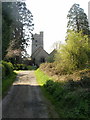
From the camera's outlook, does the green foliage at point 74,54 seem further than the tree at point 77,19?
No

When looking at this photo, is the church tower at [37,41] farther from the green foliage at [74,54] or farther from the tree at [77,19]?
the green foliage at [74,54]

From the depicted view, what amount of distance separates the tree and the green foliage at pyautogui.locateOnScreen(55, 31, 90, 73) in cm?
2727

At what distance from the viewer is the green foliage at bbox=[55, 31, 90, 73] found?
22531 millimetres

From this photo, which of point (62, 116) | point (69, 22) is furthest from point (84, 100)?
point (69, 22)

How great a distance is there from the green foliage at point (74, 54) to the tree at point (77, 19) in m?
27.3

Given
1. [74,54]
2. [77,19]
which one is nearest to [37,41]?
[77,19]

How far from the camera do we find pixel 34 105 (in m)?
10.8

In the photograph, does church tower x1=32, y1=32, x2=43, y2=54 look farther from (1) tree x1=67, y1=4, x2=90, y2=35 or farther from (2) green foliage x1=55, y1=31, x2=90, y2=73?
(2) green foliage x1=55, y1=31, x2=90, y2=73

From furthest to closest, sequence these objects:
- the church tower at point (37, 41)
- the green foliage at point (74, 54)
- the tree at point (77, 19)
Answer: the church tower at point (37, 41), the tree at point (77, 19), the green foliage at point (74, 54)

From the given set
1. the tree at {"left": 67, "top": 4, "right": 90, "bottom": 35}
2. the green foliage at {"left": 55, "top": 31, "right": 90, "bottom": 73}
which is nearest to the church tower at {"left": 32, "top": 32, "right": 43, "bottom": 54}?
the tree at {"left": 67, "top": 4, "right": 90, "bottom": 35}

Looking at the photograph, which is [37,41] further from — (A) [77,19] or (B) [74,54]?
(B) [74,54]

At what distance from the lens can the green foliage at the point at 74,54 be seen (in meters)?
22.5

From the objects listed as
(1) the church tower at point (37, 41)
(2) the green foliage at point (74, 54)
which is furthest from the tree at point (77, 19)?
(1) the church tower at point (37, 41)

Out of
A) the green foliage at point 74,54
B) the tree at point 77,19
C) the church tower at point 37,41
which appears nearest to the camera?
the green foliage at point 74,54
